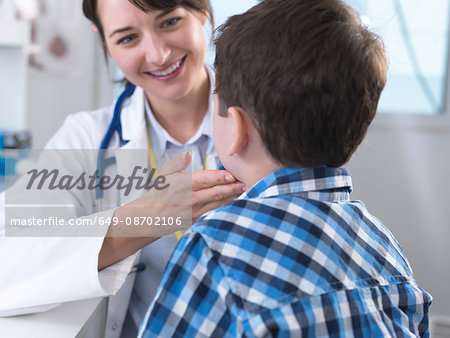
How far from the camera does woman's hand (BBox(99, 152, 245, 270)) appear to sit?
873mm

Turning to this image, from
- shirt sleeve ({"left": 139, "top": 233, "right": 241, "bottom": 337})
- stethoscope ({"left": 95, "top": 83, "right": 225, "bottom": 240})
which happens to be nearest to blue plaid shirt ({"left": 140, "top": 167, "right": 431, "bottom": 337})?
shirt sleeve ({"left": 139, "top": 233, "right": 241, "bottom": 337})

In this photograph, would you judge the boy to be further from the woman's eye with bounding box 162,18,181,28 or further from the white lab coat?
the woman's eye with bounding box 162,18,181,28

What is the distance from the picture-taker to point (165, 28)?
3.81ft

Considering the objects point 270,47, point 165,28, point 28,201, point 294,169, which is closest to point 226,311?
point 294,169

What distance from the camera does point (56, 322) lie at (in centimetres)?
81

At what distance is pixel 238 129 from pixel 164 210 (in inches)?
10.7

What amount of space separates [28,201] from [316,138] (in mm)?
695

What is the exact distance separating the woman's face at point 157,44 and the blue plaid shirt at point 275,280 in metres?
0.61

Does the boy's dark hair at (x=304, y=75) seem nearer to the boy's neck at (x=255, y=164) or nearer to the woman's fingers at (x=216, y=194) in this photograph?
the boy's neck at (x=255, y=164)

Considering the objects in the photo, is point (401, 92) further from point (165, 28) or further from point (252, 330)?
point (252, 330)

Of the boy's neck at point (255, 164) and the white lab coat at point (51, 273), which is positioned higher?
the boy's neck at point (255, 164)

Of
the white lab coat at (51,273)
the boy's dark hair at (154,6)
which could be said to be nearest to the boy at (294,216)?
the white lab coat at (51,273)

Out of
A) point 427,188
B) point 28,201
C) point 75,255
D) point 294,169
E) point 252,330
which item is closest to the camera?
point 252,330

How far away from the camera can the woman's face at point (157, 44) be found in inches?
44.4
